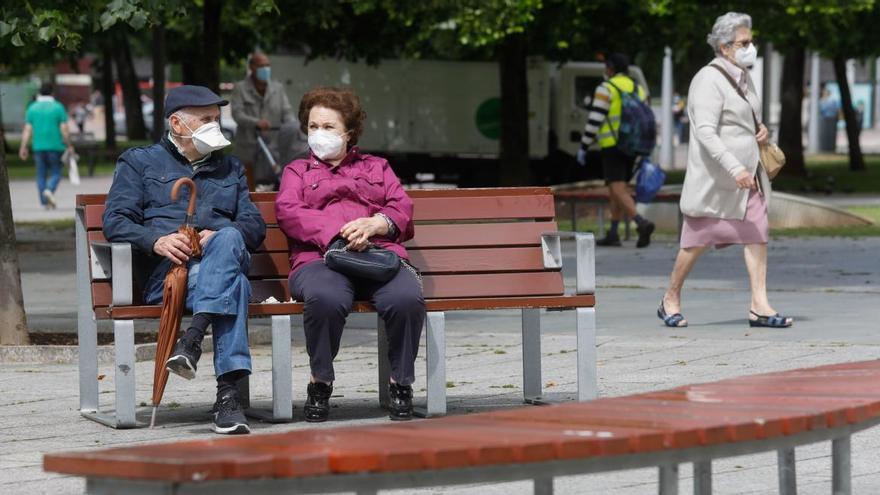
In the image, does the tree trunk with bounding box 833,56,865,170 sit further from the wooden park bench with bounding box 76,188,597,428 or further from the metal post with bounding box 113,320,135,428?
the metal post with bounding box 113,320,135,428

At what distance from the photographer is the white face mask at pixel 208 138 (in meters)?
7.36

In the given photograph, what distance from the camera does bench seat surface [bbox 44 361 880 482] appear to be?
11.5 ft

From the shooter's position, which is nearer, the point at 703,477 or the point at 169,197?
the point at 703,477

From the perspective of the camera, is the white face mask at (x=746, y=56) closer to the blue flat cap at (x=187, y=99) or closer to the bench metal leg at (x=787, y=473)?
the blue flat cap at (x=187, y=99)

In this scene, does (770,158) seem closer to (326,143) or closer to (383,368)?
(383,368)

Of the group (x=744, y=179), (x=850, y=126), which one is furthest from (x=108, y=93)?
(x=744, y=179)

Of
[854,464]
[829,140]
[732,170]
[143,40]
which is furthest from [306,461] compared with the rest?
[143,40]

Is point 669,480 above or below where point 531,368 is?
above

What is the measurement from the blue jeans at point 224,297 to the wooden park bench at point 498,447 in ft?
8.50

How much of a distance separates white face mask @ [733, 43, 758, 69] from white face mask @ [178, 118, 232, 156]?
13.3 ft

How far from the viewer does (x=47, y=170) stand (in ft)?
89.8

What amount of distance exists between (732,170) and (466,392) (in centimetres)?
266

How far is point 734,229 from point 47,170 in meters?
18.4

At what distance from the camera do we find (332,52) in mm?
31109
